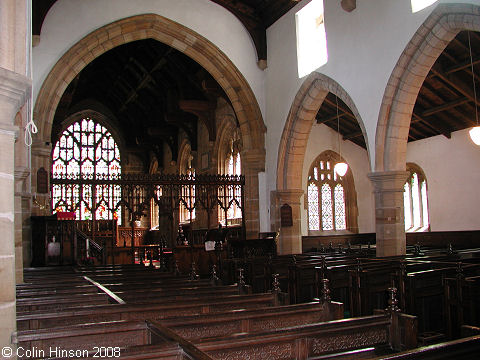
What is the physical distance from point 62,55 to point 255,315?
8.92 m

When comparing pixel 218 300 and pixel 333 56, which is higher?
pixel 333 56

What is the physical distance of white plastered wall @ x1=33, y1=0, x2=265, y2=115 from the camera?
10.8 m

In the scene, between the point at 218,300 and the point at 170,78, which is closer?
the point at 218,300

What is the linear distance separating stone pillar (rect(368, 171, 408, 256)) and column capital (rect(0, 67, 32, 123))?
7008 mm

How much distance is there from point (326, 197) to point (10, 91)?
43.0ft

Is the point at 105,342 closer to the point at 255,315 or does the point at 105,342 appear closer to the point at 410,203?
the point at 255,315

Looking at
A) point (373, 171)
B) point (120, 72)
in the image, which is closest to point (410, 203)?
point (373, 171)

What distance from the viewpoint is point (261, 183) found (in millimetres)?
12531

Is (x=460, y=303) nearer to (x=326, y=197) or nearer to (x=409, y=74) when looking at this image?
(x=409, y=74)

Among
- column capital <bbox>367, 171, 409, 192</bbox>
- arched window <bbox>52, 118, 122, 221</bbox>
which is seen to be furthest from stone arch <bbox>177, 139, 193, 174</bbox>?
column capital <bbox>367, 171, 409, 192</bbox>

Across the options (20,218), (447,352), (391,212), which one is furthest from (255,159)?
(447,352)

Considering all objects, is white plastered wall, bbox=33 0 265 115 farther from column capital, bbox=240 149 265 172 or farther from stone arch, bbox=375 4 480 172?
stone arch, bbox=375 4 480 172

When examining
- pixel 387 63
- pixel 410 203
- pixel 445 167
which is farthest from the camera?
pixel 410 203

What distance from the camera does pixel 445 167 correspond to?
13.0m
